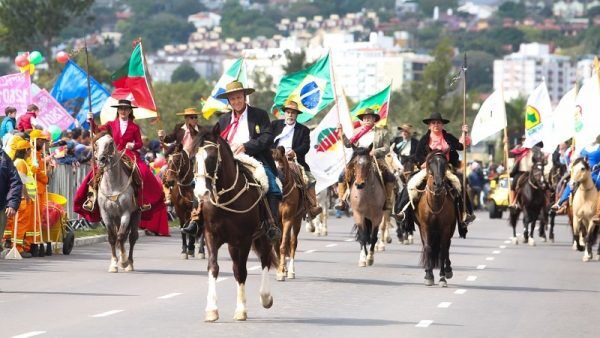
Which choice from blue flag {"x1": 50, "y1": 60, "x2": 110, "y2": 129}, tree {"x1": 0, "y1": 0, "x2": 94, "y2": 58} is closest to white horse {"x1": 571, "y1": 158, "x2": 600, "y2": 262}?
blue flag {"x1": 50, "y1": 60, "x2": 110, "y2": 129}

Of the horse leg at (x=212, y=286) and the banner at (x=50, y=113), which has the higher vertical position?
the banner at (x=50, y=113)

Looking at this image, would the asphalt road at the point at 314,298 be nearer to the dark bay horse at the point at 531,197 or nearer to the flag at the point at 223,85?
the dark bay horse at the point at 531,197

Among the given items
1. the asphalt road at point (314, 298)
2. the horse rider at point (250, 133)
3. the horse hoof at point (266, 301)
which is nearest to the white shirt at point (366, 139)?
the asphalt road at point (314, 298)

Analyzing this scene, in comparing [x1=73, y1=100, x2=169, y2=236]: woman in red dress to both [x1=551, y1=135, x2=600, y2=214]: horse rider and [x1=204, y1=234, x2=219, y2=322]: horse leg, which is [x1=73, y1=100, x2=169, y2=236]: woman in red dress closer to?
[x1=204, y1=234, x2=219, y2=322]: horse leg

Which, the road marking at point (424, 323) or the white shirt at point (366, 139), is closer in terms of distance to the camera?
the road marking at point (424, 323)

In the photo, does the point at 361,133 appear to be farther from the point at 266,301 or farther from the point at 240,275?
the point at 240,275

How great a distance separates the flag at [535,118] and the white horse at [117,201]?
637 inches

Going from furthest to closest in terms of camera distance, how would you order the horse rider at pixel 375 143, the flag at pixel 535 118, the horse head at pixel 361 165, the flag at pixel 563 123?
1. the flag at pixel 535 118
2. the flag at pixel 563 123
3. the horse rider at pixel 375 143
4. the horse head at pixel 361 165

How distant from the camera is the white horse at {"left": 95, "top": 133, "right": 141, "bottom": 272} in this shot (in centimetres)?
2636

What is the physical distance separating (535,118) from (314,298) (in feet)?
69.9

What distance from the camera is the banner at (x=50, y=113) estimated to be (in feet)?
119

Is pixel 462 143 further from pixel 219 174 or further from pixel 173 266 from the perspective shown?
pixel 219 174

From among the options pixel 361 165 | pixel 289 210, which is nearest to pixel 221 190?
pixel 289 210

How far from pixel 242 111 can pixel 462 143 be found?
546 centimetres
